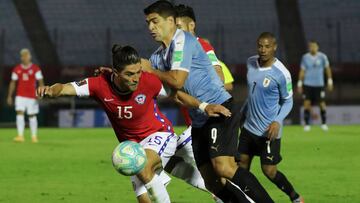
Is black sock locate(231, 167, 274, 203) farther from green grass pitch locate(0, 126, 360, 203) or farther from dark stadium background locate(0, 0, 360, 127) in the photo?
dark stadium background locate(0, 0, 360, 127)

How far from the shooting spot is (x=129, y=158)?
706 centimetres

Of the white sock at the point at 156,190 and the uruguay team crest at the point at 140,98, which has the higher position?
the uruguay team crest at the point at 140,98

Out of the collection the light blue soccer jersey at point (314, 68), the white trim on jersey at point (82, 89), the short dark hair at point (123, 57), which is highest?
the short dark hair at point (123, 57)

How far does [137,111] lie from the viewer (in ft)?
24.2

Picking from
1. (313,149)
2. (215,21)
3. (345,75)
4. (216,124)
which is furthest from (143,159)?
(215,21)

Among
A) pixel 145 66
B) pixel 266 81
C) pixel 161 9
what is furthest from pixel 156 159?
pixel 266 81

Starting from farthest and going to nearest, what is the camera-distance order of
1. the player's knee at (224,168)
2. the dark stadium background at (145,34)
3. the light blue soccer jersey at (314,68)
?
the dark stadium background at (145,34) → the light blue soccer jersey at (314,68) → the player's knee at (224,168)

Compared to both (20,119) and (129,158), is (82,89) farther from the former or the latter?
(20,119)

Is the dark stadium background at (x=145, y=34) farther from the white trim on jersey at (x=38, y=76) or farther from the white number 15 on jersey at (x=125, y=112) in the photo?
the white number 15 on jersey at (x=125, y=112)

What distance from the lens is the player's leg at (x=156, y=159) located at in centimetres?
726

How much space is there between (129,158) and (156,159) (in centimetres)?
39

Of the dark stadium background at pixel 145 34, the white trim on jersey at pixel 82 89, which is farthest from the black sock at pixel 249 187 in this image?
the dark stadium background at pixel 145 34

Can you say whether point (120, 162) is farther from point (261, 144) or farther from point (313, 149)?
point (313, 149)

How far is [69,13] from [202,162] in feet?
88.3
